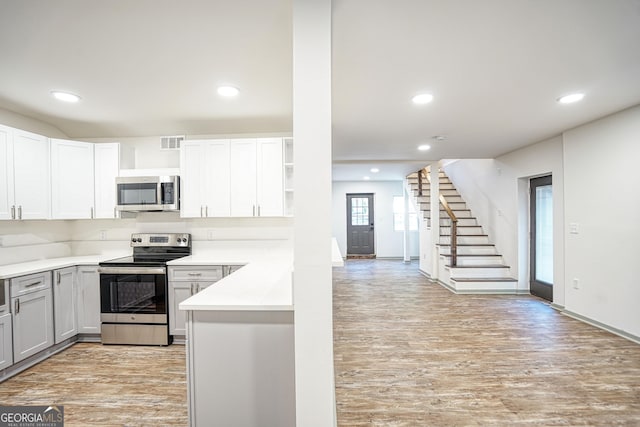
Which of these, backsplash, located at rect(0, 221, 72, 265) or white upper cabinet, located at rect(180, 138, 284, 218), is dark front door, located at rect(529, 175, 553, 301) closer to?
white upper cabinet, located at rect(180, 138, 284, 218)

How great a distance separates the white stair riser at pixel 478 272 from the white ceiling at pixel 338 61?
266 centimetres

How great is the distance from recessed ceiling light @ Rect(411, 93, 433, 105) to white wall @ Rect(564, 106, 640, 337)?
2258 millimetres

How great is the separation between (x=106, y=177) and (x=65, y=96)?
1050 mm

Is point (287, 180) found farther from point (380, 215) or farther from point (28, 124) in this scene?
point (380, 215)

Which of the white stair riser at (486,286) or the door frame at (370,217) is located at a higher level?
the door frame at (370,217)

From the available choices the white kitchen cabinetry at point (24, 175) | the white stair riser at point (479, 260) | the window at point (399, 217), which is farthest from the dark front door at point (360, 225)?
the white kitchen cabinetry at point (24, 175)

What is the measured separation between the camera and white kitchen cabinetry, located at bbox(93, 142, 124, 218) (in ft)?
11.1

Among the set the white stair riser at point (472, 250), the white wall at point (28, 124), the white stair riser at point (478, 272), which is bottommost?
the white stair riser at point (478, 272)

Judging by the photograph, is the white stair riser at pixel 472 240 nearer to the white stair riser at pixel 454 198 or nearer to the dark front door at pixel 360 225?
the white stair riser at pixel 454 198

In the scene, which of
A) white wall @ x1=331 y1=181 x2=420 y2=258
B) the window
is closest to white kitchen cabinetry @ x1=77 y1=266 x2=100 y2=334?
white wall @ x1=331 y1=181 x2=420 y2=258

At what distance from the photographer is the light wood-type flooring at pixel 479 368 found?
1967 millimetres

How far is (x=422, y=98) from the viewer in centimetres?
265

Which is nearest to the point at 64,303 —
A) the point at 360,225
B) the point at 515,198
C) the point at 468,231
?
the point at 515,198

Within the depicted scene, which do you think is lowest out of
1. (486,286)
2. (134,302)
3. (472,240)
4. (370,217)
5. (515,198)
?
(486,286)
